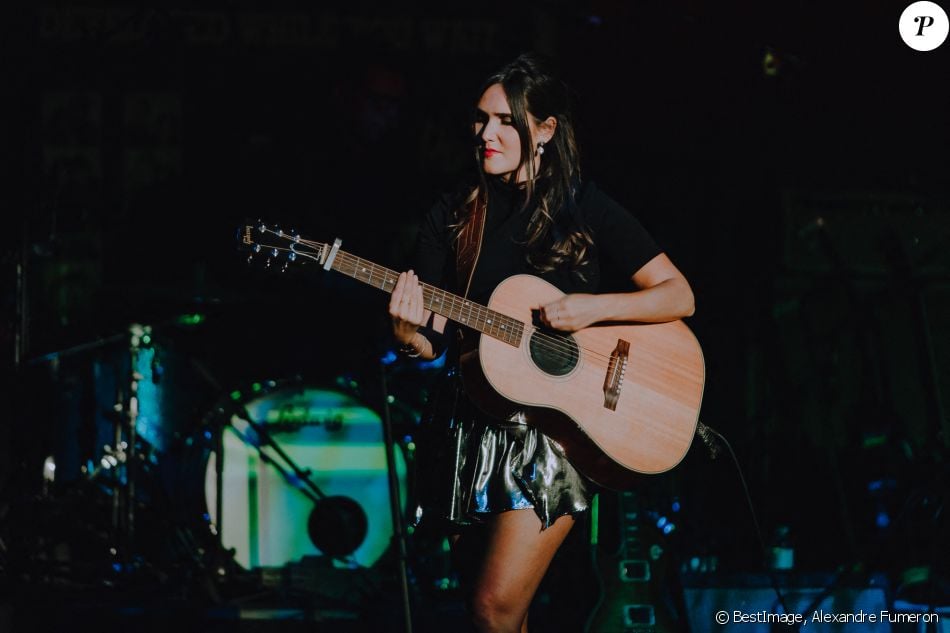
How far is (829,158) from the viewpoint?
624 centimetres

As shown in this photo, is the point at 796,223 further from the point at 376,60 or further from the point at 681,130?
the point at 376,60

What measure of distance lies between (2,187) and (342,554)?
342cm

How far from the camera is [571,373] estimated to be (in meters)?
3.04

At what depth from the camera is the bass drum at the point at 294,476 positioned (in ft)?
17.3

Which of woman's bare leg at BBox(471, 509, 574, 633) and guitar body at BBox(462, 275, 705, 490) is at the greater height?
guitar body at BBox(462, 275, 705, 490)

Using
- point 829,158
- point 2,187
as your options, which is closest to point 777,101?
point 829,158

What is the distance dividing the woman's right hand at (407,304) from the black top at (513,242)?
192mm

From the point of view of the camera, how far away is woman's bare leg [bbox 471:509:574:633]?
285 centimetres

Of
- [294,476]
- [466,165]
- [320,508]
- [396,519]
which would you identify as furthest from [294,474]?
[466,165]

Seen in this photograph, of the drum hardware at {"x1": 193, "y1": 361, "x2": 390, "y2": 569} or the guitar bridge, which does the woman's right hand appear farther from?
the drum hardware at {"x1": 193, "y1": 361, "x2": 390, "y2": 569}

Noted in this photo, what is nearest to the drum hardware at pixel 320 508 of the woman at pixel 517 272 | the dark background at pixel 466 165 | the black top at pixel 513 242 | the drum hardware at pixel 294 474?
the drum hardware at pixel 294 474

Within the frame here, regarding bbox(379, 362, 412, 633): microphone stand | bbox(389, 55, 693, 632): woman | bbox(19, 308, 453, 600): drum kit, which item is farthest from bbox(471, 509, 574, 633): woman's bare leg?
bbox(19, 308, 453, 600): drum kit

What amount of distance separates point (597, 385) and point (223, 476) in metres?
2.90

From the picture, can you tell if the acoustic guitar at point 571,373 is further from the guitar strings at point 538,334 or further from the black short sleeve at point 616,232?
the black short sleeve at point 616,232
